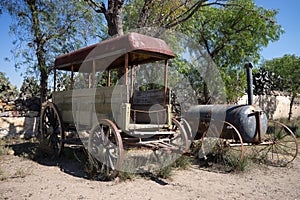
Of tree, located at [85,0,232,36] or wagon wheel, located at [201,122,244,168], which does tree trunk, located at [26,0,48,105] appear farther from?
wagon wheel, located at [201,122,244,168]

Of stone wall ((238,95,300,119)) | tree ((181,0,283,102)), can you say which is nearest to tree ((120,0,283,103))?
tree ((181,0,283,102))

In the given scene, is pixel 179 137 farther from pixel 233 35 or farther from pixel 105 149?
pixel 233 35

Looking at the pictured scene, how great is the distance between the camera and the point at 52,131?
21.6 ft

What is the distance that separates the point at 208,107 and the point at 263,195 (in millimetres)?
3325

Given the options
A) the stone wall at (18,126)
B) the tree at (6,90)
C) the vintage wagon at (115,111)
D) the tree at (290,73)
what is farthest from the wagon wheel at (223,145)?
the tree at (290,73)

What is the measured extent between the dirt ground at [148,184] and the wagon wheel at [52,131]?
543 millimetres

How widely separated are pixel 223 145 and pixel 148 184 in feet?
8.14

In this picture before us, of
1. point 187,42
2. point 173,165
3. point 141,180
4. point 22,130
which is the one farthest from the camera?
point 187,42

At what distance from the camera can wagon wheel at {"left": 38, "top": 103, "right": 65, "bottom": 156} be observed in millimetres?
6351

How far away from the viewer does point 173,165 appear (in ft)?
19.0

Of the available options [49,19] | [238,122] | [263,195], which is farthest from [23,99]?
[263,195]

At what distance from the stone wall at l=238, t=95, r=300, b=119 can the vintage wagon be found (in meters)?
13.2

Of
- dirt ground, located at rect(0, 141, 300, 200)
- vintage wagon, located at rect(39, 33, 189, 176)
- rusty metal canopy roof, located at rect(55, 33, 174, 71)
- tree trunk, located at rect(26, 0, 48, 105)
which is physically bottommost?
dirt ground, located at rect(0, 141, 300, 200)

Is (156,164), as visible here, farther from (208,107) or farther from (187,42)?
(187,42)
